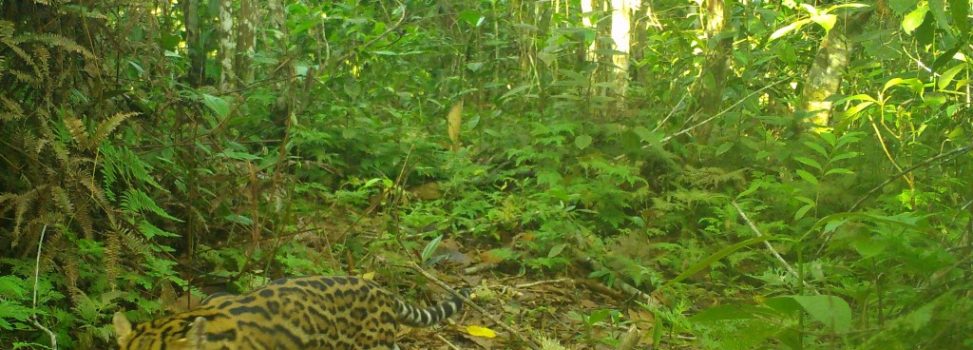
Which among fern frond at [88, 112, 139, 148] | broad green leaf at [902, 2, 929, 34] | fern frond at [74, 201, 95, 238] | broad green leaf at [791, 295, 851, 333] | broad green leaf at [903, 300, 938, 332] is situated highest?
broad green leaf at [902, 2, 929, 34]

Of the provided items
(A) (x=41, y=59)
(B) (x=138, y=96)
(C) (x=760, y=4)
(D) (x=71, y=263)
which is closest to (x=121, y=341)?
(D) (x=71, y=263)

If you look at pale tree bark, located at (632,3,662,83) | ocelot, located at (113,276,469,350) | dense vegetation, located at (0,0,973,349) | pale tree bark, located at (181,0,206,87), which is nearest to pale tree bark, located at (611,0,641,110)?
dense vegetation, located at (0,0,973,349)

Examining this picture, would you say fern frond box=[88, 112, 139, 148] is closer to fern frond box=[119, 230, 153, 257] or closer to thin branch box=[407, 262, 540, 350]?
fern frond box=[119, 230, 153, 257]

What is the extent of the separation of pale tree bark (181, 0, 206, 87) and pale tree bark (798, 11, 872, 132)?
570cm

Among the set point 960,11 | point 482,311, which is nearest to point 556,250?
point 482,311

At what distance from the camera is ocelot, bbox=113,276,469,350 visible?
12.8 feet

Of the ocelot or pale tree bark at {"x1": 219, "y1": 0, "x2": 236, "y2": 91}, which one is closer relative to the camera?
the ocelot

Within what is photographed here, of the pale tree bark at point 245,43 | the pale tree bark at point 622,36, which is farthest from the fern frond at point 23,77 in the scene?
the pale tree bark at point 622,36

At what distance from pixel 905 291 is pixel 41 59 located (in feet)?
13.6

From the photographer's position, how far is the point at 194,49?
7398 millimetres

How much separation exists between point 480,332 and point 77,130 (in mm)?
2705

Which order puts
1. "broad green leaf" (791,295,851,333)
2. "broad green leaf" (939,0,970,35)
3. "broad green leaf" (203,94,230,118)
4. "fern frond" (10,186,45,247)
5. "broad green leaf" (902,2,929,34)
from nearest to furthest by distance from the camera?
1. "broad green leaf" (791,295,851,333)
2. "broad green leaf" (939,0,970,35)
3. "broad green leaf" (902,2,929,34)
4. "fern frond" (10,186,45,247)
5. "broad green leaf" (203,94,230,118)

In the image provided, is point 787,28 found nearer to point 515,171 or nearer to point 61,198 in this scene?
point 515,171

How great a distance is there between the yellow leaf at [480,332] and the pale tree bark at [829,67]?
4593 millimetres
